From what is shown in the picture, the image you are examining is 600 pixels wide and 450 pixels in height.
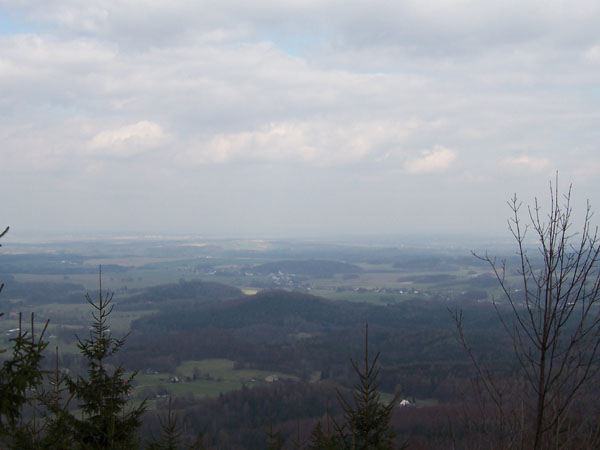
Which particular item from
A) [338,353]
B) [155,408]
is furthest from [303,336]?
[155,408]

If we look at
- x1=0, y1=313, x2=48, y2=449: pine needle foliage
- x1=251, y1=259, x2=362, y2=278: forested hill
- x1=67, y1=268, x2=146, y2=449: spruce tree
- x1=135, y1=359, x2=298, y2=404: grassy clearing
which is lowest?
x1=135, y1=359, x2=298, y2=404: grassy clearing

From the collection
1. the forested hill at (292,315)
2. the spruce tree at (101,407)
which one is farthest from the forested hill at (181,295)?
the spruce tree at (101,407)

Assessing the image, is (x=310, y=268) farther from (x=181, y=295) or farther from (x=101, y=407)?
(x=101, y=407)

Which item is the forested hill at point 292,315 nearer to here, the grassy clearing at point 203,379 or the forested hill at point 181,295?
the forested hill at point 181,295

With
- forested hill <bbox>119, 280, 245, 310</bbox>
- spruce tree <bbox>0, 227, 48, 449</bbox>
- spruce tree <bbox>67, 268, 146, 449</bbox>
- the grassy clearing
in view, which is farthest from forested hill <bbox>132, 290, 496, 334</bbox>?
spruce tree <bbox>0, 227, 48, 449</bbox>

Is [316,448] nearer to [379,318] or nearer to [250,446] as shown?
[250,446]

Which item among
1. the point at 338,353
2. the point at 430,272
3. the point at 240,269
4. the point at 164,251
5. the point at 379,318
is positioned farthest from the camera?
the point at 164,251

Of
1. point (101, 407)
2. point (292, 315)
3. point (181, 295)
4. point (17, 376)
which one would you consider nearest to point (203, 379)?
point (292, 315)

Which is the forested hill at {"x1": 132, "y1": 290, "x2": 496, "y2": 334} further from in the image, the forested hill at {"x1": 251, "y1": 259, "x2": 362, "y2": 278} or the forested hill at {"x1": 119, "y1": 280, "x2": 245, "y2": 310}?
the forested hill at {"x1": 251, "y1": 259, "x2": 362, "y2": 278}
